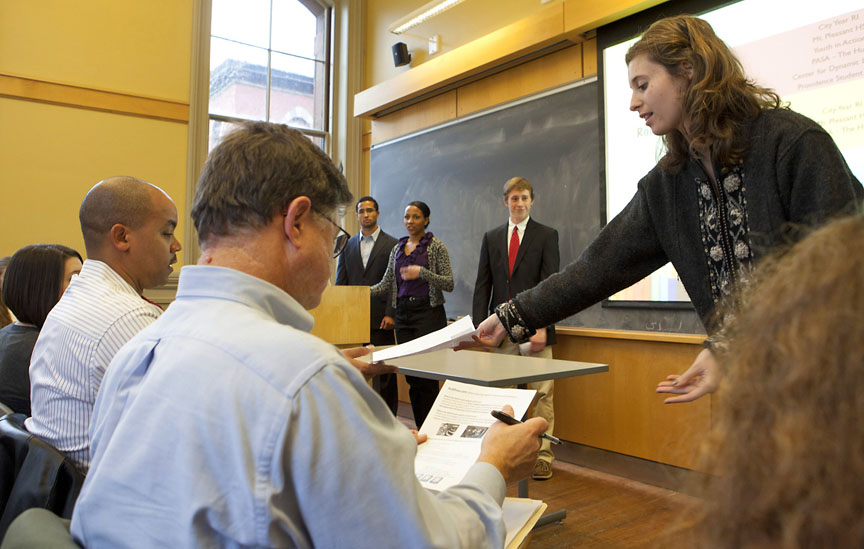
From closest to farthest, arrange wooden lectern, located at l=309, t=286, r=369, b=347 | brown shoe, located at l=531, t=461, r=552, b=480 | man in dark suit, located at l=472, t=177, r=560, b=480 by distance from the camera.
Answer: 1. wooden lectern, located at l=309, t=286, r=369, b=347
2. brown shoe, located at l=531, t=461, r=552, b=480
3. man in dark suit, located at l=472, t=177, r=560, b=480

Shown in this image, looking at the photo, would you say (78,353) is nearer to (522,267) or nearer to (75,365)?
(75,365)

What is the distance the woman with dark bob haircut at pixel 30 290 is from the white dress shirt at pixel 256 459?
4.46 feet

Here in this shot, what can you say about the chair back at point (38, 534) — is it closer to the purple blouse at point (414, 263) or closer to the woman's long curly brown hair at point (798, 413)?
the woman's long curly brown hair at point (798, 413)

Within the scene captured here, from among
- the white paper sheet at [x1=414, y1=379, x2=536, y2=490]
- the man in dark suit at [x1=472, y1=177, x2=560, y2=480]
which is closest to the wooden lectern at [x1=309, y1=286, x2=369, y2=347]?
the man in dark suit at [x1=472, y1=177, x2=560, y2=480]

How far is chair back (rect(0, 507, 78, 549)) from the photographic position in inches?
26.3

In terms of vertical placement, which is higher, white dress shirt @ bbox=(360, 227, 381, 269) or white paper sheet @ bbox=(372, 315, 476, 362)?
white dress shirt @ bbox=(360, 227, 381, 269)

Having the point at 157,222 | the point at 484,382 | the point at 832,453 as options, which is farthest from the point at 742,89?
the point at 157,222

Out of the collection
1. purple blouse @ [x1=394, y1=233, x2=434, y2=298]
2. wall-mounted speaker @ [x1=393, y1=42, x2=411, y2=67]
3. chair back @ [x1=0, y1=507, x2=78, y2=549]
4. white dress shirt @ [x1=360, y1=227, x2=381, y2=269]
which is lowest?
chair back @ [x1=0, y1=507, x2=78, y2=549]

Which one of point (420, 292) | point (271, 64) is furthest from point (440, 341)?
point (271, 64)

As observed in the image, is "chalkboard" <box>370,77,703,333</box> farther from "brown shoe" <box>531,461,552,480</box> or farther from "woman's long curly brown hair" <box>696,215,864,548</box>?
"woman's long curly brown hair" <box>696,215,864,548</box>

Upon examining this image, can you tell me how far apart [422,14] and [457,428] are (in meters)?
5.01

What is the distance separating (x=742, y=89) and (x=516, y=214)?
2.60m

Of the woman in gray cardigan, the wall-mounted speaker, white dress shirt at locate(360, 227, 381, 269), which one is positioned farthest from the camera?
the wall-mounted speaker

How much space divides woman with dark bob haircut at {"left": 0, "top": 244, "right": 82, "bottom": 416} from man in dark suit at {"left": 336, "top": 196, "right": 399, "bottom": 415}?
7.84 ft
